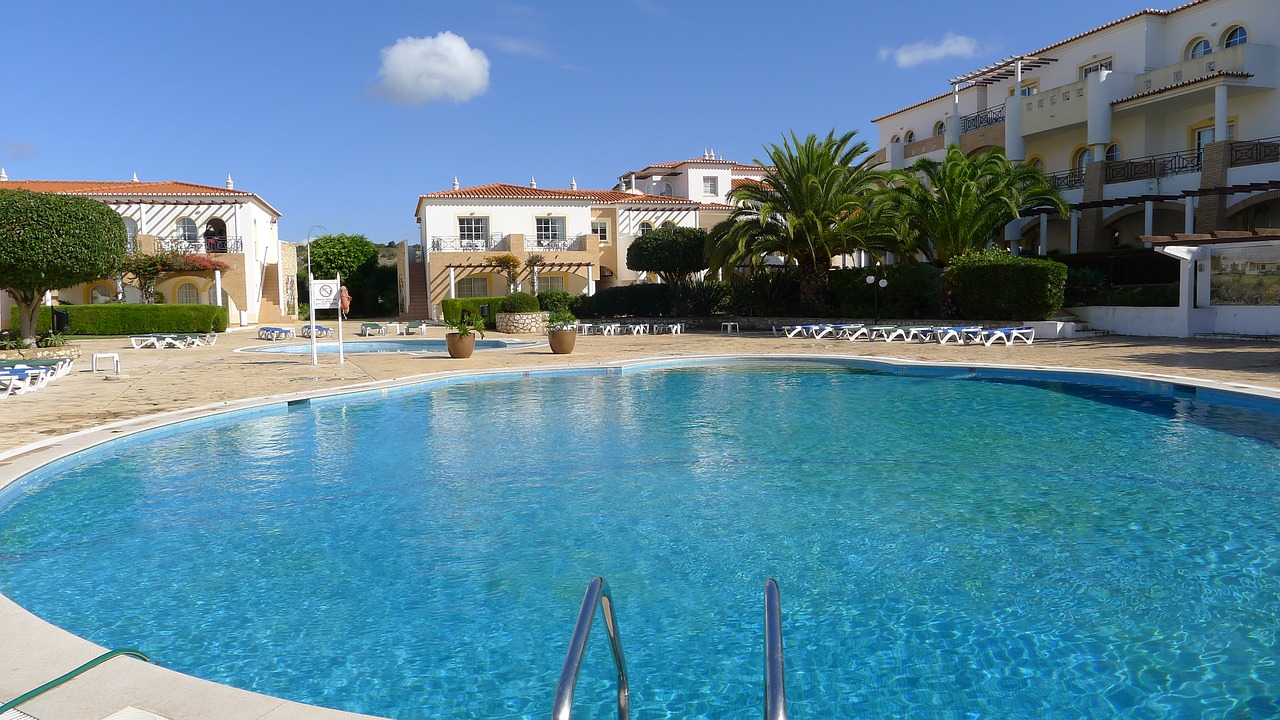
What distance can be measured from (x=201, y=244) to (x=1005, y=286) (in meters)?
36.6

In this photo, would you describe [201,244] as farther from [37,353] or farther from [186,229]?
[37,353]

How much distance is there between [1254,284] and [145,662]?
24367 mm

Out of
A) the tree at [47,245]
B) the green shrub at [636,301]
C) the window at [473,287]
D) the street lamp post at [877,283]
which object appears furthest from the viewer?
the window at [473,287]

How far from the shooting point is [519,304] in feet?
110

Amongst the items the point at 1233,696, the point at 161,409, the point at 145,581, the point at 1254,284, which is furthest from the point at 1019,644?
the point at 1254,284

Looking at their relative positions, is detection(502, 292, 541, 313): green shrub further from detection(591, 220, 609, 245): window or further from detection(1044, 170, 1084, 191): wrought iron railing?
detection(1044, 170, 1084, 191): wrought iron railing

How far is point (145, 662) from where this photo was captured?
12.2 feet

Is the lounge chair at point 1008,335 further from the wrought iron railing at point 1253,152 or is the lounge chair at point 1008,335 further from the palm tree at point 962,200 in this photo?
the wrought iron railing at point 1253,152

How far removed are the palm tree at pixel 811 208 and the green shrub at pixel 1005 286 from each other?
11.5ft

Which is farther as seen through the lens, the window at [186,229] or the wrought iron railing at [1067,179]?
the window at [186,229]

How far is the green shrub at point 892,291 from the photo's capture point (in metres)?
27.2

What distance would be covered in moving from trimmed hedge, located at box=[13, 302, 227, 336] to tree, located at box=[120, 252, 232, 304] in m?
5.34

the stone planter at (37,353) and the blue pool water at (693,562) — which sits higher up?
the stone planter at (37,353)

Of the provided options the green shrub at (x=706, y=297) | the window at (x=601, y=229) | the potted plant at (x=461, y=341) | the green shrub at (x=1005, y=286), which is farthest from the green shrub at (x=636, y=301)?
the potted plant at (x=461, y=341)
